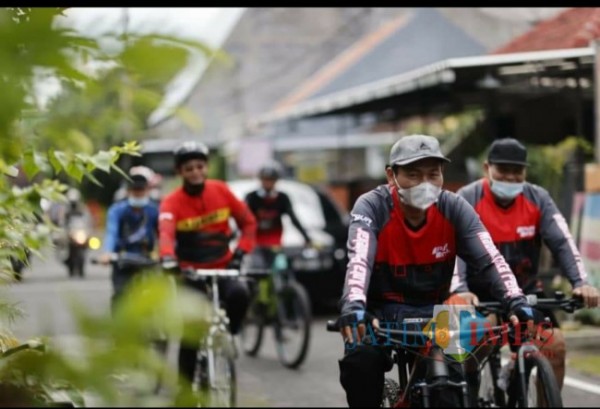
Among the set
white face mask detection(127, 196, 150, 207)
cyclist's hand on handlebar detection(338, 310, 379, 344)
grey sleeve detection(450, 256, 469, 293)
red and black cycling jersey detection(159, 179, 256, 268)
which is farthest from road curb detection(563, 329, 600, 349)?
cyclist's hand on handlebar detection(338, 310, 379, 344)

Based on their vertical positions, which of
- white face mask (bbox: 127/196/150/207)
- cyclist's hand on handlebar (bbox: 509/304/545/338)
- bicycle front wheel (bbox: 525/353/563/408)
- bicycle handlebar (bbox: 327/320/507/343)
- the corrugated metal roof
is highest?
the corrugated metal roof

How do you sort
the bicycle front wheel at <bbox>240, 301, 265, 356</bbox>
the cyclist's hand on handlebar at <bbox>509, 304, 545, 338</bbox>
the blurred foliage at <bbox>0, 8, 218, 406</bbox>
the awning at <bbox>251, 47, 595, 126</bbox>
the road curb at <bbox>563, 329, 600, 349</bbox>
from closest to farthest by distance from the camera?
the blurred foliage at <bbox>0, 8, 218, 406</bbox>
the cyclist's hand on handlebar at <bbox>509, 304, 545, 338</bbox>
the road curb at <bbox>563, 329, 600, 349</bbox>
the bicycle front wheel at <bbox>240, 301, 265, 356</bbox>
the awning at <bbox>251, 47, 595, 126</bbox>

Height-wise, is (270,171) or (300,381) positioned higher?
(270,171)

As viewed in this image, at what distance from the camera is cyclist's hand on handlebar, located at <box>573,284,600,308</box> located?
5668 mm

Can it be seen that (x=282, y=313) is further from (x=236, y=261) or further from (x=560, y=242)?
(x=560, y=242)

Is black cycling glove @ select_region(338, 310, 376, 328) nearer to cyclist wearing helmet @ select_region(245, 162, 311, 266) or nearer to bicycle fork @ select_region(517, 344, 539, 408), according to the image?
bicycle fork @ select_region(517, 344, 539, 408)

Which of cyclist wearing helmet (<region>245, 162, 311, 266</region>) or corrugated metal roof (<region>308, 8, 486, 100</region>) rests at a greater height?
corrugated metal roof (<region>308, 8, 486, 100</region>)

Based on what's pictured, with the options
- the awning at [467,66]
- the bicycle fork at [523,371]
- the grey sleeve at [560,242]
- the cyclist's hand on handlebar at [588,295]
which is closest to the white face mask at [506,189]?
the grey sleeve at [560,242]

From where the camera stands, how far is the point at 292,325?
11.4 meters

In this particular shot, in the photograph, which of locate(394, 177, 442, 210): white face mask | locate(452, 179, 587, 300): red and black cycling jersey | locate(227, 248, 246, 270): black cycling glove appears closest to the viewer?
locate(394, 177, 442, 210): white face mask

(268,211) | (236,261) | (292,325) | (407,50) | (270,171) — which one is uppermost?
(407,50)

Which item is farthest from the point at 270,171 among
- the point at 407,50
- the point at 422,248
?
the point at 407,50

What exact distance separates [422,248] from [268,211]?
7.78 meters
